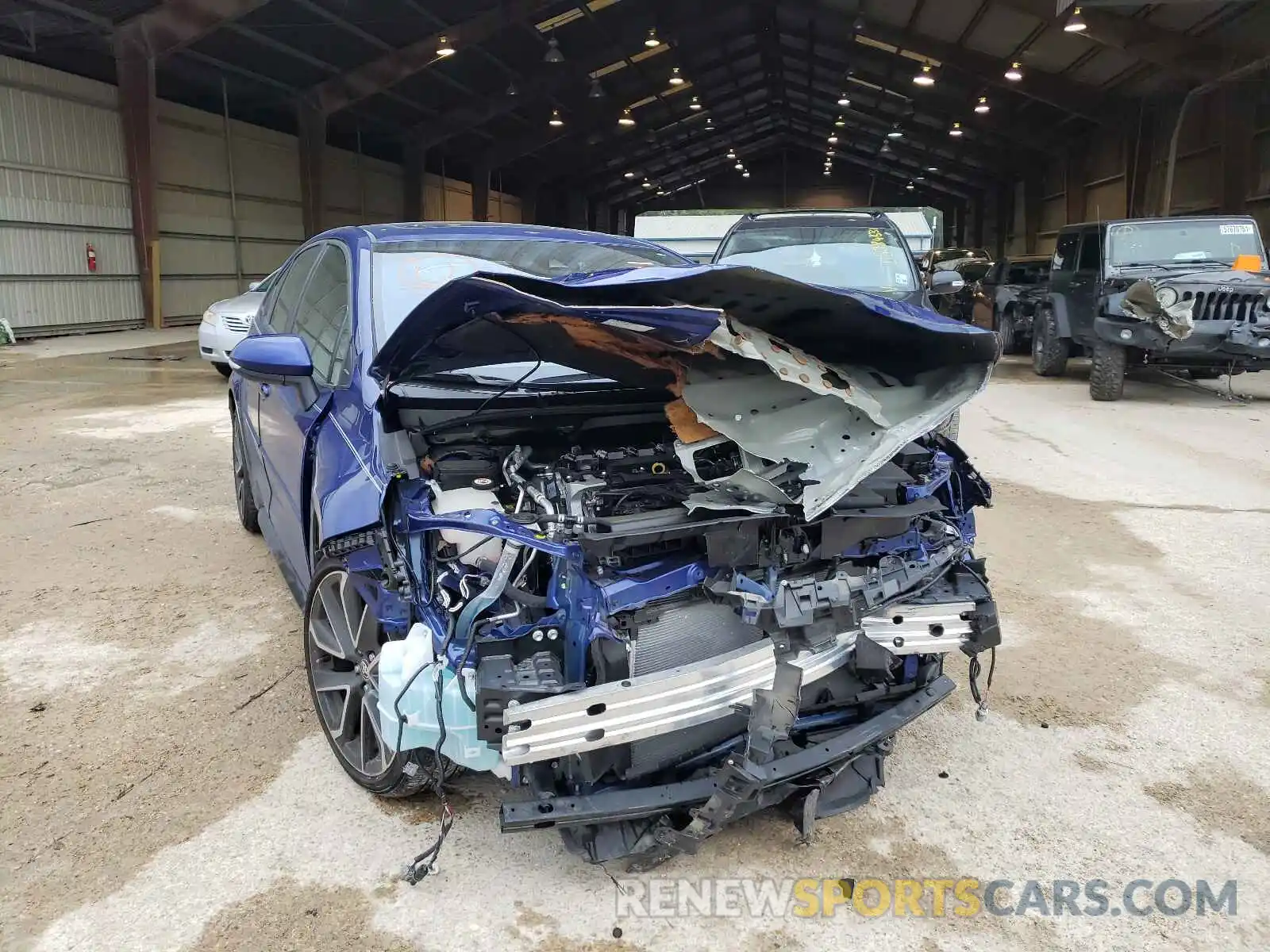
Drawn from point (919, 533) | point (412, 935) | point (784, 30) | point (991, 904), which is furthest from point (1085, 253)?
point (784, 30)

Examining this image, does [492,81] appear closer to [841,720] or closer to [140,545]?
[140,545]

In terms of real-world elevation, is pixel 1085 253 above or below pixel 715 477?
above

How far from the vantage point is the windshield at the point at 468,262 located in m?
3.06

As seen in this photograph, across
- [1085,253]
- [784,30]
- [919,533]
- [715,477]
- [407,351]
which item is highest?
[784,30]

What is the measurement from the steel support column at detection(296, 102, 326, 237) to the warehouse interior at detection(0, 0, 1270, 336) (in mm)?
56

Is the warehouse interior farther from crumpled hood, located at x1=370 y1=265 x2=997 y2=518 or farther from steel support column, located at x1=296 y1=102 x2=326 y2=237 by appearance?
crumpled hood, located at x1=370 y1=265 x2=997 y2=518

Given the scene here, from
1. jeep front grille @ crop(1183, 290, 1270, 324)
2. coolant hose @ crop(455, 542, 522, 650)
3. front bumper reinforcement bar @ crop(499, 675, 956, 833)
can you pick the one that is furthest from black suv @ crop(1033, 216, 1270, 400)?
coolant hose @ crop(455, 542, 522, 650)

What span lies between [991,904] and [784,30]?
25.9 m

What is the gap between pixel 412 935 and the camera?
80.3 inches

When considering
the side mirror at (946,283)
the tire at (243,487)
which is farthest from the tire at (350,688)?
the side mirror at (946,283)

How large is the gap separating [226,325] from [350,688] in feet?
29.5

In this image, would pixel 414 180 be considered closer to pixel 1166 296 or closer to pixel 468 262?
pixel 1166 296

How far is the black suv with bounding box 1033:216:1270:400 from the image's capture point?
8766 millimetres

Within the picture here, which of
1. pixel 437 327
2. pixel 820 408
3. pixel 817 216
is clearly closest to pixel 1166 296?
pixel 817 216
